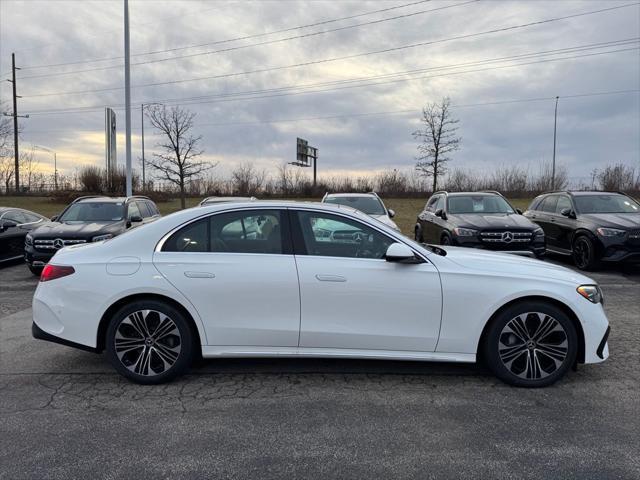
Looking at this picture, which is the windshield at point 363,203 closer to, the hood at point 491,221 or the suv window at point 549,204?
the hood at point 491,221

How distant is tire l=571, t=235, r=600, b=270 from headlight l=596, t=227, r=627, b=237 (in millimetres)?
301

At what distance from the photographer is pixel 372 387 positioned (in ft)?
13.4

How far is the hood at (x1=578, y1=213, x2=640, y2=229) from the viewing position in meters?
9.77

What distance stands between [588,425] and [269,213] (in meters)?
2.95

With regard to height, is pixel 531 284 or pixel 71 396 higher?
pixel 531 284

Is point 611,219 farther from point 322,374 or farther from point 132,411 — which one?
point 132,411

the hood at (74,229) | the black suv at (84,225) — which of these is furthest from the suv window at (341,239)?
the hood at (74,229)

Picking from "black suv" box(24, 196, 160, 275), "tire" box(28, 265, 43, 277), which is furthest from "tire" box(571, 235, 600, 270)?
"tire" box(28, 265, 43, 277)

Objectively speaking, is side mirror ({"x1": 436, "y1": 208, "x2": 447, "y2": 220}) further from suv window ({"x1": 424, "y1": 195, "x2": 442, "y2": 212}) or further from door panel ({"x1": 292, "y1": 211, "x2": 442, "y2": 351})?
door panel ({"x1": 292, "y1": 211, "x2": 442, "y2": 351})

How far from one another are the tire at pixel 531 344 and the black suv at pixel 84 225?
6594mm

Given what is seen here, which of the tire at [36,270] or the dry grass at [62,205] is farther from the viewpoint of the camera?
the dry grass at [62,205]

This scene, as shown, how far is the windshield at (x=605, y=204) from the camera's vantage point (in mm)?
10898

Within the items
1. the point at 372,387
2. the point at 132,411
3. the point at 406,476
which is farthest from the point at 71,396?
the point at 406,476

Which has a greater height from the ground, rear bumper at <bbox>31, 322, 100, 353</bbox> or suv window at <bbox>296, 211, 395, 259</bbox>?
→ suv window at <bbox>296, 211, 395, 259</bbox>
